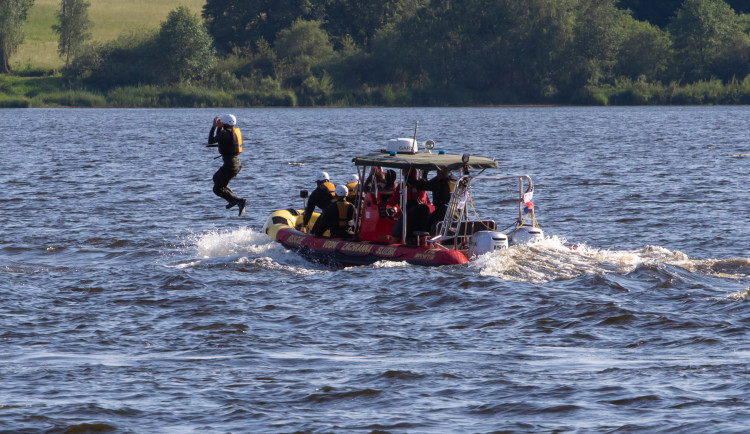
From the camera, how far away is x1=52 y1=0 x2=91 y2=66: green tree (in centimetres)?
11073

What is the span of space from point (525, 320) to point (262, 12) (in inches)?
4056

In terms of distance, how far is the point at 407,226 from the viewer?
1775 cm

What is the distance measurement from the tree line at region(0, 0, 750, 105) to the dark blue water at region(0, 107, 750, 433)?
71148 mm

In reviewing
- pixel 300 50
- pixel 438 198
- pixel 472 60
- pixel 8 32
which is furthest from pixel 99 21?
pixel 438 198

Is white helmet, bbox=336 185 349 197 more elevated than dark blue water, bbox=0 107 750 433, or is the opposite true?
white helmet, bbox=336 185 349 197

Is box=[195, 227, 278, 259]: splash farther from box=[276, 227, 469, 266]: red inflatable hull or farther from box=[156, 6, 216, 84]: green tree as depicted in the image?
box=[156, 6, 216, 84]: green tree

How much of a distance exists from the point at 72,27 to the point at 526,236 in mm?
102397

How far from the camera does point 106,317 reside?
14.1 metres

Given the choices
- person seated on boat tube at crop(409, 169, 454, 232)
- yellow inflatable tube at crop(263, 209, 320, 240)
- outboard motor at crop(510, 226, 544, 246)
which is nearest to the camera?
outboard motor at crop(510, 226, 544, 246)

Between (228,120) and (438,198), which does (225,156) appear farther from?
(438,198)

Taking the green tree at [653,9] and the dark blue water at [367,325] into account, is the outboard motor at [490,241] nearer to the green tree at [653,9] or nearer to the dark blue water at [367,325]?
the dark blue water at [367,325]

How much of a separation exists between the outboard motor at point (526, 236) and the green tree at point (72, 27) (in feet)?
320

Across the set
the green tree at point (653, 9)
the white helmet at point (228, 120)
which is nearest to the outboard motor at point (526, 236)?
the white helmet at point (228, 120)

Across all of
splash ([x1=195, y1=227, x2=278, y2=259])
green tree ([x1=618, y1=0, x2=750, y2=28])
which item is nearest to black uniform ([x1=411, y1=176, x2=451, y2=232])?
splash ([x1=195, y1=227, x2=278, y2=259])
